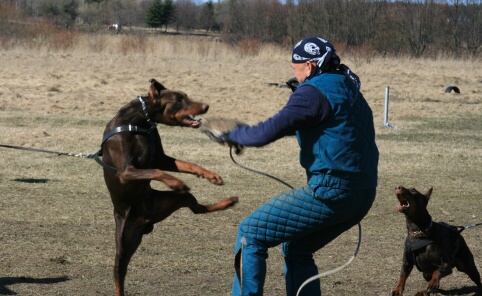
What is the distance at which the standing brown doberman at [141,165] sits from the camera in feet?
18.6

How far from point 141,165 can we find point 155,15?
183ft

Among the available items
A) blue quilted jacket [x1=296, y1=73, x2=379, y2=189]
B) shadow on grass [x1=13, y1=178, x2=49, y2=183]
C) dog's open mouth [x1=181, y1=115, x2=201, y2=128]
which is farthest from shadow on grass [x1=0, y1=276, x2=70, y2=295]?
shadow on grass [x1=13, y1=178, x2=49, y2=183]

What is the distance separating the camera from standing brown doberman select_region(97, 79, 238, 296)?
5656 millimetres

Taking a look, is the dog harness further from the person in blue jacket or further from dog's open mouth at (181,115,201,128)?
the person in blue jacket

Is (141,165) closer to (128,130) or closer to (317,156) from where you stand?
(128,130)

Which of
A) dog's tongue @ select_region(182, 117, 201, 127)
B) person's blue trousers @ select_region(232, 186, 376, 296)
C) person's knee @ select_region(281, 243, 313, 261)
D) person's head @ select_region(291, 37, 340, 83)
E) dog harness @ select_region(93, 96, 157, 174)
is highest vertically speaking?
person's head @ select_region(291, 37, 340, 83)

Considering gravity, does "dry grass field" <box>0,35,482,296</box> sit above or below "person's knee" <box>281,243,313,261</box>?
below

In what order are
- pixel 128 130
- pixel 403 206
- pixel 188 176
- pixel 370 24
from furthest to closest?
pixel 370 24
pixel 188 176
pixel 403 206
pixel 128 130

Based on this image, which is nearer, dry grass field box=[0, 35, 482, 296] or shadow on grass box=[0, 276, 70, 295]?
shadow on grass box=[0, 276, 70, 295]

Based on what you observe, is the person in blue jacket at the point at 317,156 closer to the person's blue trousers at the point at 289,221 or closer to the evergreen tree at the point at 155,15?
the person's blue trousers at the point at 289,221

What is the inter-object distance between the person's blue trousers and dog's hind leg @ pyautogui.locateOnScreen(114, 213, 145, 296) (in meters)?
1.29

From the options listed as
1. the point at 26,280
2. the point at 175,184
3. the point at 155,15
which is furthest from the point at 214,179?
the point at 155,15

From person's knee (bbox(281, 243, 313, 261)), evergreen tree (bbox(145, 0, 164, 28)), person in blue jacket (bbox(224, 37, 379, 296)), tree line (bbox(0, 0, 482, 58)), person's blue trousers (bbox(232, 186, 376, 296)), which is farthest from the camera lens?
evergreen tree (bbox(145, 0, 164, 28))

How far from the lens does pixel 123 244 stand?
19.3 ft
